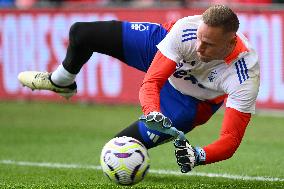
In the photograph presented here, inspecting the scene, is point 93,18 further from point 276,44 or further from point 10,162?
point 10,162

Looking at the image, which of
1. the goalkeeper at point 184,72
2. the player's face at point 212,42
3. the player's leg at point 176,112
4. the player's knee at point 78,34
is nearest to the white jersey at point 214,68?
the goalkeeper at point 184,72

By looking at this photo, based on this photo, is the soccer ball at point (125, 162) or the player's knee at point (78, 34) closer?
the soccer ball at point (125, 162)

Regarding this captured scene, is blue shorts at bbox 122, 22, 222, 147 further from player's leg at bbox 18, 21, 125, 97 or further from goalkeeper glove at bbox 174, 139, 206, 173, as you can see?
goalkeeper glove at bbox 174, 139, 206, 173

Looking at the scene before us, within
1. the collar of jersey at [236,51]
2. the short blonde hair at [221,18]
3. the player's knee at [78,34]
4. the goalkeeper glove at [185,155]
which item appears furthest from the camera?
the player's knee at [78,34]

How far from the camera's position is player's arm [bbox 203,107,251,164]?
7.79 metres

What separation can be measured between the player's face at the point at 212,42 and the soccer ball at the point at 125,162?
987 millimetres

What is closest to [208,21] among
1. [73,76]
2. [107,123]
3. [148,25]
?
[148,25]

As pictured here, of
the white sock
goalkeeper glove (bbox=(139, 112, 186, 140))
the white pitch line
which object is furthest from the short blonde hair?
the white sock

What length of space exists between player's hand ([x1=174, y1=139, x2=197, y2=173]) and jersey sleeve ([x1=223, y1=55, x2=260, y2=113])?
76cm

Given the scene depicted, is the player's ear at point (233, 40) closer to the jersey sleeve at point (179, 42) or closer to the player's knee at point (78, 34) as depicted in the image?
the jersey sleeve at point (179, 42)

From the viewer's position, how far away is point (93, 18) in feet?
57.5

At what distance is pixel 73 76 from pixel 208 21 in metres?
2.52

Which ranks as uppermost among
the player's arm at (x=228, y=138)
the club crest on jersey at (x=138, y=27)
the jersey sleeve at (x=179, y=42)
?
the jersey sleeve at (x=179, y=42)

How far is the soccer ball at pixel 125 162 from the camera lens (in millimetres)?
7613
